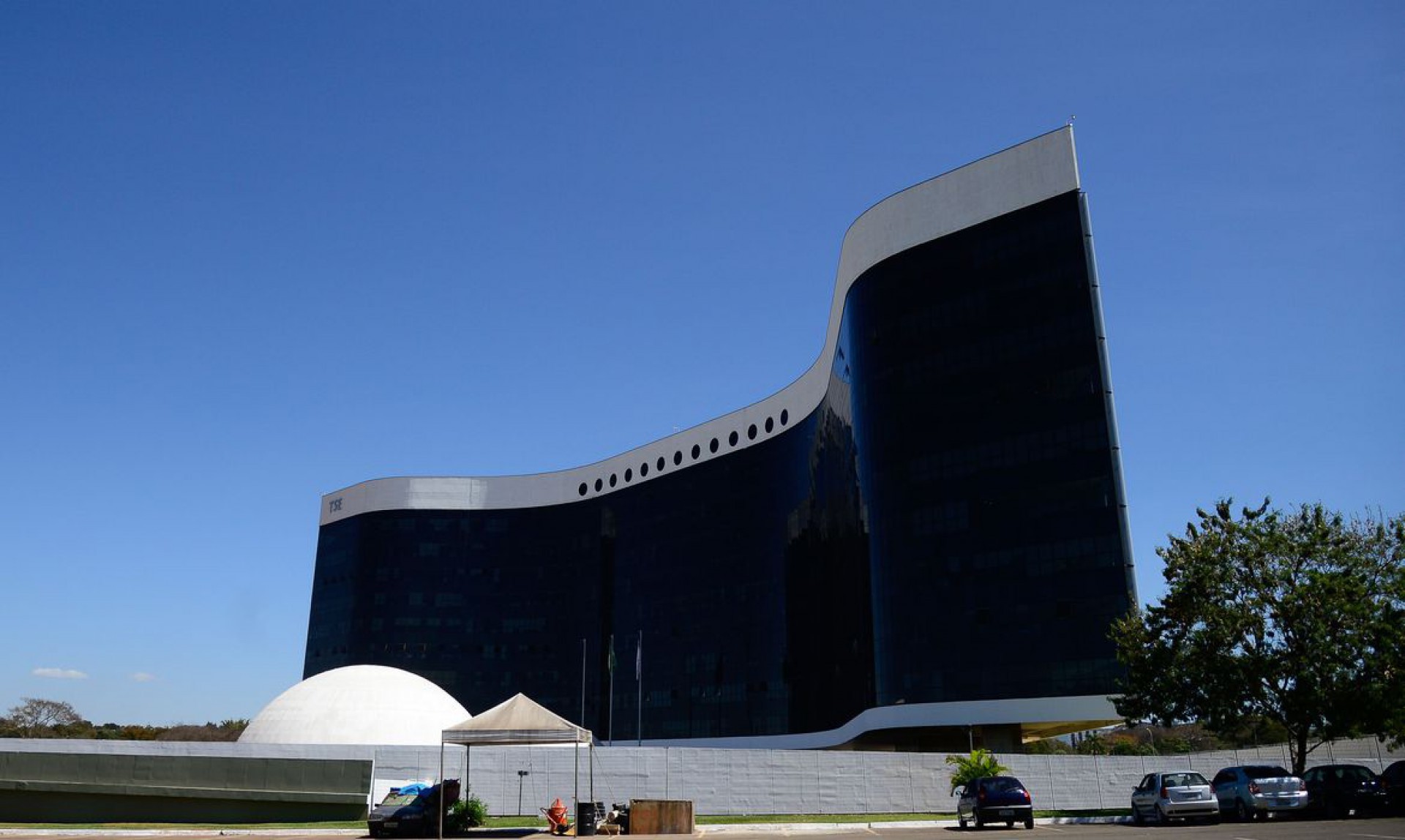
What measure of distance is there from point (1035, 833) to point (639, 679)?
8426 centimetres

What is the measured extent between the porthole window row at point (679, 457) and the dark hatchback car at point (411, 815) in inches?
2832

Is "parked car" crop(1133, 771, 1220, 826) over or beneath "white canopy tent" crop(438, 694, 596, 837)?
beneath

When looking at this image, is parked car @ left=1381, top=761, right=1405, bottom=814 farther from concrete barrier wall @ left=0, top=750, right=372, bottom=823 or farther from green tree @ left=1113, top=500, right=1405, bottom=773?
concrete barrier wall @ left=0, top=750, right=372, bottom=823

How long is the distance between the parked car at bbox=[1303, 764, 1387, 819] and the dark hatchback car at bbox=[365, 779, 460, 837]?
2760cm

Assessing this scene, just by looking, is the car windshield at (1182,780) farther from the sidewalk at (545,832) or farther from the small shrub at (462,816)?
the small shrub at (462,816)

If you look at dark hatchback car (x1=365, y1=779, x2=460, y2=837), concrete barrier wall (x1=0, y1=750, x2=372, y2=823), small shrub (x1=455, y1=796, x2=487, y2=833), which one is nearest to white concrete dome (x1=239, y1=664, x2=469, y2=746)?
concrete barrier wall (x1=0, y1=750, x2=372, y2=823)

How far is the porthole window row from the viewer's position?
10806 centimetres

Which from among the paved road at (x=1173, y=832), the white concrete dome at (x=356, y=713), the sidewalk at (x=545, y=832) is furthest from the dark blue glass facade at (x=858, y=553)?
the paved road at (x=1173, y=832)

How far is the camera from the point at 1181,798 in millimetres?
32500

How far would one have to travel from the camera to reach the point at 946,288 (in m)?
73.6

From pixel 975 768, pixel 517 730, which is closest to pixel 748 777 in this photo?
pixel 975 768

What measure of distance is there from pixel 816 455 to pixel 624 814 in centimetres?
6367

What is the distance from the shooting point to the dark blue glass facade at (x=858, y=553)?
6512cm

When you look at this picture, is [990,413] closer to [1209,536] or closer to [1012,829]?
[1209,536]
